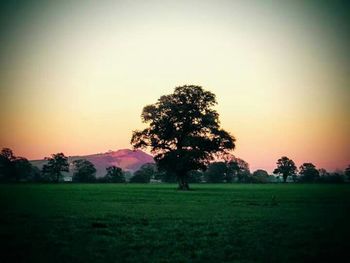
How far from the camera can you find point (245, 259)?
10.1 m

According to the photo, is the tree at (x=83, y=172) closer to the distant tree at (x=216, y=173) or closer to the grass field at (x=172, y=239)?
the distant tree at (x=216, y=173)

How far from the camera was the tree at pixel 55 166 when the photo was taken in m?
162

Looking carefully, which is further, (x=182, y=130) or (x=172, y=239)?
(x=182, y=130)

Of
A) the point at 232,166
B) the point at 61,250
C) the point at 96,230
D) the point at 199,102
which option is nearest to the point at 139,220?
the point at 96,230

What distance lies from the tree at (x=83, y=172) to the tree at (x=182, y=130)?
9171cm

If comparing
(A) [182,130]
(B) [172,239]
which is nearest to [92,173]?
(A) [182,130]

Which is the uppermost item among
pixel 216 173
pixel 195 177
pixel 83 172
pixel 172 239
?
pixel 216 173

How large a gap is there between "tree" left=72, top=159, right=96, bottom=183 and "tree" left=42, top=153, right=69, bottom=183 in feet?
→ 26.3

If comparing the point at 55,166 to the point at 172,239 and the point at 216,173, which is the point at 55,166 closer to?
the point at 216,173

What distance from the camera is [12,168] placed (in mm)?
143250

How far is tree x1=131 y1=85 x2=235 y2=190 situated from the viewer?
197 ft

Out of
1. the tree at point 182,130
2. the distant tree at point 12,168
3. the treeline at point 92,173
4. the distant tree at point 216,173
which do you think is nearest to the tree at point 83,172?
the treeline at point 92,173

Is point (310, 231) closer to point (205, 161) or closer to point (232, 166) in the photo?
point (205, 161)

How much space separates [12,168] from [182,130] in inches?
4295
